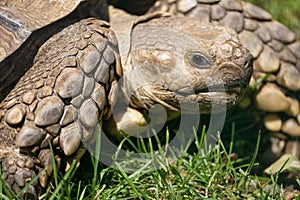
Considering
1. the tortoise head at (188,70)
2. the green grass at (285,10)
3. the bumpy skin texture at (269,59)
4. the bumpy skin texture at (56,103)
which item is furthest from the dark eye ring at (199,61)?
the green grass at (285,10)

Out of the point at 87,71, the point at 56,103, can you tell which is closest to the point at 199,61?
the point at 87,71

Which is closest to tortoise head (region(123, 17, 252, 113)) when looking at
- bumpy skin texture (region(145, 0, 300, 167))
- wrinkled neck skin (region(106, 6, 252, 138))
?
wrinkled neck skin (region(106, 6, 252, 138))

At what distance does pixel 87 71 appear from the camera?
250cm

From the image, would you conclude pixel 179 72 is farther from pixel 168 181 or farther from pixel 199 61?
pixel 168 181

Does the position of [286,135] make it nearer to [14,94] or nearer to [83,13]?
[83,13]

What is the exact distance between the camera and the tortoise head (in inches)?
105

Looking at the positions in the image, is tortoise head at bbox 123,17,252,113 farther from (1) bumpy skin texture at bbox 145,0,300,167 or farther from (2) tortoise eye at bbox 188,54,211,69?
(1) bumpy skin texture at bbox 145,0,300,167

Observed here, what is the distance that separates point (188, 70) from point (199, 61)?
0.19 feet

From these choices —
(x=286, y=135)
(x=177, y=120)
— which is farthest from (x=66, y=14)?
(x=286, y=135)

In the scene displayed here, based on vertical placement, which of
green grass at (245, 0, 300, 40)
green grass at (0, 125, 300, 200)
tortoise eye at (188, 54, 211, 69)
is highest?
tortoise eye at (188, 54, 211, 69)

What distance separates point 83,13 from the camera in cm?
300

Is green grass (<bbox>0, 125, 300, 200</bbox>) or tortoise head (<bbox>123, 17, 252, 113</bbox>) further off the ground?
tortoise head (<bbox>123, 17, 252, 113</bbox>)

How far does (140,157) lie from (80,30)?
603 millimetres

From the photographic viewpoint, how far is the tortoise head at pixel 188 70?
267cm
